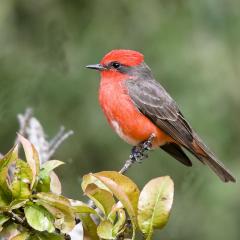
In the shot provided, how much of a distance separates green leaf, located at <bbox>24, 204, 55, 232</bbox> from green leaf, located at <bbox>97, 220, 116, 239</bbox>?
165 mm

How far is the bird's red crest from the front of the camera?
5.09 metres

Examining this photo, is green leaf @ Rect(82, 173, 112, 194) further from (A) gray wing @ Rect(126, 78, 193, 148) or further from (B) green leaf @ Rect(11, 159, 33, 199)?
(A) gray wing @ Rect(126, 78, 193, 148)

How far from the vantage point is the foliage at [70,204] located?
261 centimetres

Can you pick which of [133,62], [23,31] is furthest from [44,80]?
[133,62]

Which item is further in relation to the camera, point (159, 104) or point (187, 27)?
point (187, 27)

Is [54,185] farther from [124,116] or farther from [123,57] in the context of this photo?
[123,57]

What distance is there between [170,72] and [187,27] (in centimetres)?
42

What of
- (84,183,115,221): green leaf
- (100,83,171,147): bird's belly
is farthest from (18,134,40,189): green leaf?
(100,83,171,147): bird's belly

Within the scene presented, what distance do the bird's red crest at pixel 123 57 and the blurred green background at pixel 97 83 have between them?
3.75 ft

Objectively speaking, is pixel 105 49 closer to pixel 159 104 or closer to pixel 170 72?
pixel 170 72

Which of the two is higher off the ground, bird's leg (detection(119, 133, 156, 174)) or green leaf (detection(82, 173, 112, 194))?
bird's leg (detection(119, 133, 156, 174))

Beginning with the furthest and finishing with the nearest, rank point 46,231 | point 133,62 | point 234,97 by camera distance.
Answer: point 234,97 < point 133,62 < point 46,231

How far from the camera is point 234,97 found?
632 cm

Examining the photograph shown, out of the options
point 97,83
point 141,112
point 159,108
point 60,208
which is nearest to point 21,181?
point 60,208
